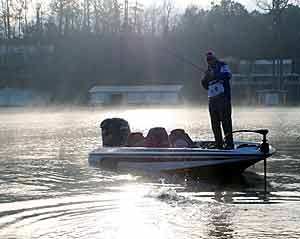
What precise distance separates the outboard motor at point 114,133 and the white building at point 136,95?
60.5 m

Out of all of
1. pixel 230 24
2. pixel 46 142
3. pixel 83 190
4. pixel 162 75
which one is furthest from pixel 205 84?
pixel 230 24

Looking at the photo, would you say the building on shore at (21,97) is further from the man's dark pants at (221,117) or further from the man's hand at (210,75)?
the man's hand at (210,75)

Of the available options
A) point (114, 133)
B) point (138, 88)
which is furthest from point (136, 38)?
point (114, 133)

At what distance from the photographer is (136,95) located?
8012cm

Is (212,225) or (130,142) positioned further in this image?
(130,142)

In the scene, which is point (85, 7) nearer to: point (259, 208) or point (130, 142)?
point (130, 142)

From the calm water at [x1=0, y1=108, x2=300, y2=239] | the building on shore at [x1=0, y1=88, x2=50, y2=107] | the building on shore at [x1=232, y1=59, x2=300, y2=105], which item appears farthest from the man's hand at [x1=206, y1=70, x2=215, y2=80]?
the building on shore at [x1=0, y1=88, x2=50, y2=107]

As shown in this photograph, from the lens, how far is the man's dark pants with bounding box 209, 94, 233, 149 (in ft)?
48.8

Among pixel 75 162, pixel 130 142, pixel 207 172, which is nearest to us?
pixel 207 172

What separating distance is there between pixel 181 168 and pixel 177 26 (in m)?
85.3

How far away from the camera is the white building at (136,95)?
79312mm

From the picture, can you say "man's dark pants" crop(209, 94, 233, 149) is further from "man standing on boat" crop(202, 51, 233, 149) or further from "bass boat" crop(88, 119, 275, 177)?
"bass boat" crop(88, 119, 275, 177)

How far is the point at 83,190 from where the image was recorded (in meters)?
12.9

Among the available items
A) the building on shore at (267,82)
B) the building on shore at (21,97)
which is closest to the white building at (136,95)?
the building on shore at (21,97)
